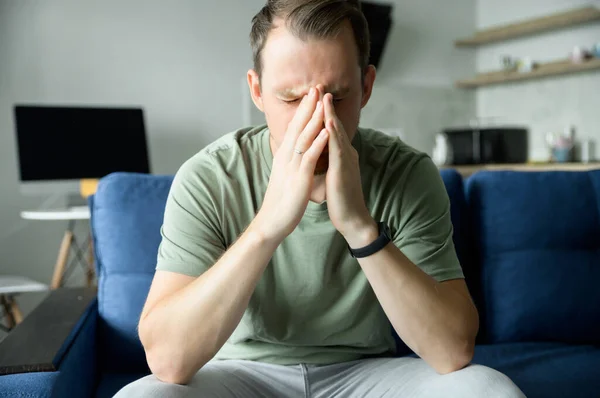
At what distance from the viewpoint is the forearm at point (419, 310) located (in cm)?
100

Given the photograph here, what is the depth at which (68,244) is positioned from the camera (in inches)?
118

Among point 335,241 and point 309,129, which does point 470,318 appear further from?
point 309,129

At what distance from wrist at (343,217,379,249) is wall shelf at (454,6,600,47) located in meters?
3.68

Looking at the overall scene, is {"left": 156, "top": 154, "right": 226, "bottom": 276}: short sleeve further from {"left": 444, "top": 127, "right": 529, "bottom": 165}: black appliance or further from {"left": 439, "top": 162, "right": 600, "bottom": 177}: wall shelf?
{"left": 444, "top": 127, "right": 529, "bottom": 165}: black appliance

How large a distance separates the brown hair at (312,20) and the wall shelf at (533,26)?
3437mm

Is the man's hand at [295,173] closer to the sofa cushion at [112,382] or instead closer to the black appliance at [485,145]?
the sofa cushion at [112,382]

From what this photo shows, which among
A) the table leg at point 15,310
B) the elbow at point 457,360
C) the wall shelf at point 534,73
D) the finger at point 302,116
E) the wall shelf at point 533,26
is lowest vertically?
the table leg at point 15,310

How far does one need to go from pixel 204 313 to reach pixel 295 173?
297 millimetres

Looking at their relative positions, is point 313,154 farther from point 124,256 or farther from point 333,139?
point 124,256

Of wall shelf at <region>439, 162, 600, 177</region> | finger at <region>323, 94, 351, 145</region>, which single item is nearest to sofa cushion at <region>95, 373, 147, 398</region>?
finger at <region>323, 94, 351, 145</region>

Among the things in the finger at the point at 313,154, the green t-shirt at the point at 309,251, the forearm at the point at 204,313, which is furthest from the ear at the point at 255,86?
the forearm at the point at 204,313

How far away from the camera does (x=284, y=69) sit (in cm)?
107

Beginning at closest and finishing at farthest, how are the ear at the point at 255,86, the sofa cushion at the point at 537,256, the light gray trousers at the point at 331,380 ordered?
the light gray trousers at the point at 331,380 < the ear at the point at 255,86 < the sofa cushion at the point at 537,256

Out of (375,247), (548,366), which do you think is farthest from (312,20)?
(548,366)
